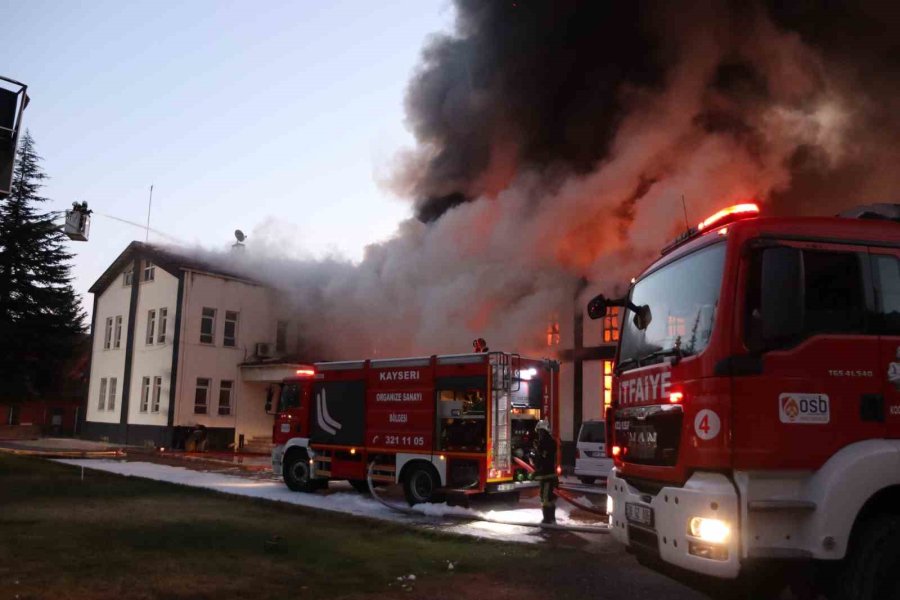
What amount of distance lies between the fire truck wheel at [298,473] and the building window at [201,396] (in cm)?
1465

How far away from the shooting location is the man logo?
50.3 ft

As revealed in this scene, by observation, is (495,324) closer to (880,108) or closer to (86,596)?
(880,108)

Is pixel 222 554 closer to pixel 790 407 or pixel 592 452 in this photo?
pixel 790 407

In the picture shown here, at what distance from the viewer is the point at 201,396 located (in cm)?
2958

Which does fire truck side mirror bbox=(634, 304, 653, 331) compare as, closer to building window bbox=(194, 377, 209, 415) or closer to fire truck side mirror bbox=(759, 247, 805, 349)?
fire truck side mirror bbox=(759, 247, 805, 349)

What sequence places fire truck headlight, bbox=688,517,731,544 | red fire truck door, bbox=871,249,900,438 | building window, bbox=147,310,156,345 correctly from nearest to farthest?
fire truck headlight, bbox=688,517,731,544, red fire truck door, bbox=871,249,900,438, building window, bbox=147,310,156,345

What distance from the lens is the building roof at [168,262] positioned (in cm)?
2997

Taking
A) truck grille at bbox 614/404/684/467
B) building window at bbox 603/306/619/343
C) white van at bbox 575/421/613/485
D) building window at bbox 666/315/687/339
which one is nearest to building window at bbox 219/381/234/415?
building window at bbox 603/306/619/343

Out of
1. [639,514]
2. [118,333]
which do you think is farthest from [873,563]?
[118,333]

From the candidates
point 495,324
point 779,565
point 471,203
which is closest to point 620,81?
point 471,203

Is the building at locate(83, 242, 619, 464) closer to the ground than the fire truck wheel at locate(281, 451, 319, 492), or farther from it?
farther from it

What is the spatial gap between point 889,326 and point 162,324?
98.8ft

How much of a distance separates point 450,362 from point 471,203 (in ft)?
32.6

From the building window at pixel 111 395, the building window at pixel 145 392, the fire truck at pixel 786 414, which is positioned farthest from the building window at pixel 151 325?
the fire truck at pixel 786 414
